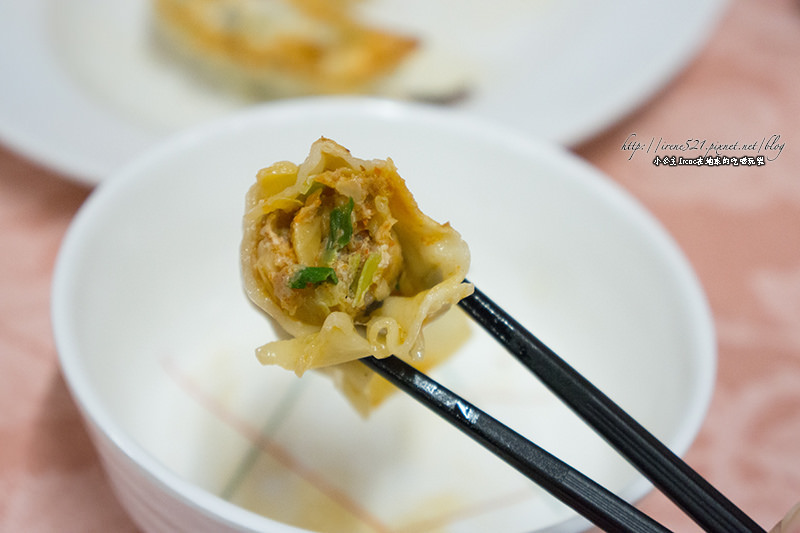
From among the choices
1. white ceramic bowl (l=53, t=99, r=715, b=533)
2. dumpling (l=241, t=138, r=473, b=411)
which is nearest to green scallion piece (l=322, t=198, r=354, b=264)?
dumpling (l=241, t=138, r=473, b=411)

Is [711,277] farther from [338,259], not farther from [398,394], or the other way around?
[338,259]

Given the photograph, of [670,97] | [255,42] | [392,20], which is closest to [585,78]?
[670,97]

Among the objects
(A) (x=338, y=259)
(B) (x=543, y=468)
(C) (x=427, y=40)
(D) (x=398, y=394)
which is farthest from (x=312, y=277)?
(C) (x=427, y=40)

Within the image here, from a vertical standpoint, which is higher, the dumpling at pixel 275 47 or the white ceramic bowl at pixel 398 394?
the dumpling at pixel 275 47

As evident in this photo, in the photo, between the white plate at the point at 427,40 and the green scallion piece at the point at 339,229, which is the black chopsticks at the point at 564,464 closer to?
the green scallion piece at the point at 339,229

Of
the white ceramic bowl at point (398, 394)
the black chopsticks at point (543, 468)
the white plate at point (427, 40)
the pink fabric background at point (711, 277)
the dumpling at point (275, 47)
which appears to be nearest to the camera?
the black chopsticks at point (543, 468)

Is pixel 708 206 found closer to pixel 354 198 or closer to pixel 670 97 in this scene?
pixel 670 97

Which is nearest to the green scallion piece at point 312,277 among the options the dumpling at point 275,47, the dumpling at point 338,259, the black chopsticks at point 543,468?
the dumpling at point 338,259
